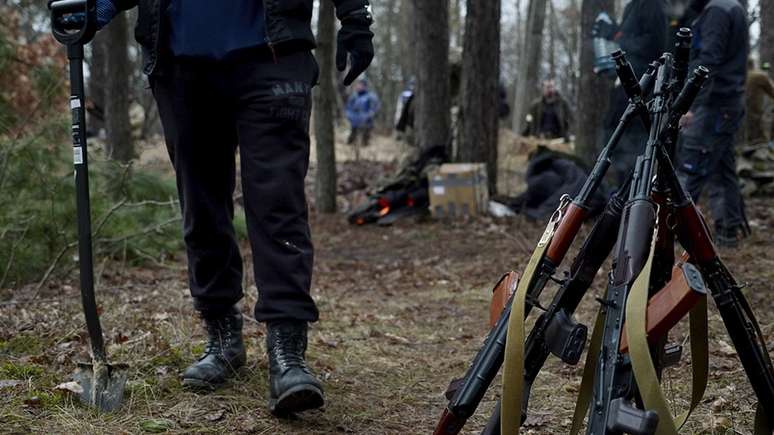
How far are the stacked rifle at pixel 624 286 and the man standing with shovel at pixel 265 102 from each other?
790mm

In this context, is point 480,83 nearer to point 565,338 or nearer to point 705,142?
point 705,142

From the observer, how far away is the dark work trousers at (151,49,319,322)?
3059 millimetres

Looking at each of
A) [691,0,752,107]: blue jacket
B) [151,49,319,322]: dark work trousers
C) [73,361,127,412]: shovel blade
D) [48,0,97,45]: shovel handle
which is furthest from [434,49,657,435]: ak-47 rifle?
[691,0,752,107]: blue jacket

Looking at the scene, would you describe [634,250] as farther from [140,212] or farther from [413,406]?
[140,212]

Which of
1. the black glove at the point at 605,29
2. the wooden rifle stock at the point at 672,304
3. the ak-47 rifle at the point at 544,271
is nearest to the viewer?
the wooden rifle stock at the point at 672,304

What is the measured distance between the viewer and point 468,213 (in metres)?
9.73

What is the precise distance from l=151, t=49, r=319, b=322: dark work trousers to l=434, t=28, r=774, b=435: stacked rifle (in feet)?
2.73

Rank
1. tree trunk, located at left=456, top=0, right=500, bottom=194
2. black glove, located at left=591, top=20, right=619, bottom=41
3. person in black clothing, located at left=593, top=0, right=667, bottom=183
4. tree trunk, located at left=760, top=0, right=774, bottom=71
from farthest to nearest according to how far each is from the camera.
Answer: tree trunk, located at left=760, top=0, right=774, bottom=71, tree trunk, located at left=456, top=0, right=500, bottom=194, black glove, located at left=591, top=20, right=619, bottom=41, person in black clothing, located at left=593, top=0, right=667, bottom=183

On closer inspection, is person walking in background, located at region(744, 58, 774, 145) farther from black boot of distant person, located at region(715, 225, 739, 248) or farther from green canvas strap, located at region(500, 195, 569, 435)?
green canvas strap, located at region(500, 195, 569, 435)

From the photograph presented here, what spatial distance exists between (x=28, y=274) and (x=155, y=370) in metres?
2.71

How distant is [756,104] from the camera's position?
11617 millimetres

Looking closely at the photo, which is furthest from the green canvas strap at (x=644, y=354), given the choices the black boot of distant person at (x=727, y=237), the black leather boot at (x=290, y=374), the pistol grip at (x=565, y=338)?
the black boot of distant person at (x=727, y=237)

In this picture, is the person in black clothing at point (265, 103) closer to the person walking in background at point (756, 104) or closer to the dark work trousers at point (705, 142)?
the dark work trousers at point (705, 142)

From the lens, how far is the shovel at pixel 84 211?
3.04m
